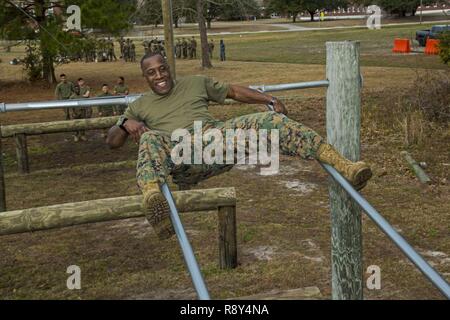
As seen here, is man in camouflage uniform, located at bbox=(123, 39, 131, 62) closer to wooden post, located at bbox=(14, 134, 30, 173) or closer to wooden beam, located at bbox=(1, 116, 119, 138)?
wooden post, located at bbox=(14, 134, 30, 173)

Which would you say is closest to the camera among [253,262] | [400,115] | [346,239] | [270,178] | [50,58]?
[346,239]

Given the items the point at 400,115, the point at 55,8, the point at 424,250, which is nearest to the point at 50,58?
the point at 55,8

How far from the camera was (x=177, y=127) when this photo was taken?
2.96 m

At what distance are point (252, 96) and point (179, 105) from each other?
411 millimetres

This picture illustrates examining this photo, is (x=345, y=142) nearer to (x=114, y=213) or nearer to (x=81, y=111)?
(x=114, y=213)

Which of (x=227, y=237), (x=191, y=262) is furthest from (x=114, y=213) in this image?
(x=191, y=262)

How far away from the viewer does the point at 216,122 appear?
9.89ft

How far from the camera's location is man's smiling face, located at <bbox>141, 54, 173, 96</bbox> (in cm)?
304

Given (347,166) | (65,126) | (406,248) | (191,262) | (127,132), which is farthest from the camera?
(65,126)

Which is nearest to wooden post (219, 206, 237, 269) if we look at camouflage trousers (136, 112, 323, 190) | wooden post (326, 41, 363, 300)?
camouflage trousers (136, 112, 323, 190)

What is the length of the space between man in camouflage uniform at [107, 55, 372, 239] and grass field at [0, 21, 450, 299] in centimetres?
176

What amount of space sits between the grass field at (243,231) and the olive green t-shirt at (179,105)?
68.9 inches

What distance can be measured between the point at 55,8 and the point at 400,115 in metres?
13.8

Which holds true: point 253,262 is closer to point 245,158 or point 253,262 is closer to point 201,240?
point 201,240
